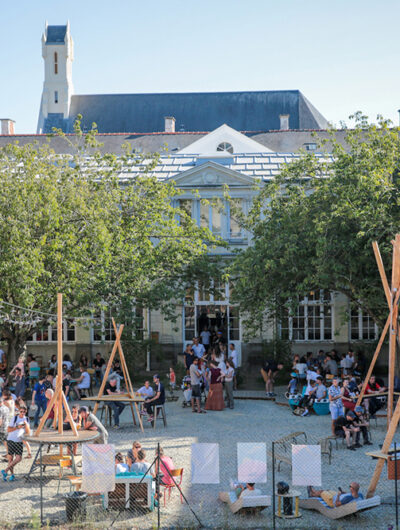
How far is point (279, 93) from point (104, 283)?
40.0 meters

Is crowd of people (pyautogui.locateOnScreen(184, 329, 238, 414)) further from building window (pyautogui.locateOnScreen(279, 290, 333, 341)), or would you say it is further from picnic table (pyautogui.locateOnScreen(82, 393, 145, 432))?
building window (pyautogui.locateOnScreen(279, 290, 333, 341))

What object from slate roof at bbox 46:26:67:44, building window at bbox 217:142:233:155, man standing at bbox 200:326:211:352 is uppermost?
slate roof at bbox 46:26:67:44

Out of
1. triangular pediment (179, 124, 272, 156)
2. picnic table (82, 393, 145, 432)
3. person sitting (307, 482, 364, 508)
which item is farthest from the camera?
triangular pediment (179, 124, 272, 156)

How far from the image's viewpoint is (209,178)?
32.8 m

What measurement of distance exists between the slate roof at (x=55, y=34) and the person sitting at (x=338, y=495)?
215 feet

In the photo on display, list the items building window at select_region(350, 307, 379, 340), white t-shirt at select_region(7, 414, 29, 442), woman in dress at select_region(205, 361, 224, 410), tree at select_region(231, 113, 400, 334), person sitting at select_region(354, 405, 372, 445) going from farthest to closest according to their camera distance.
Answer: building window at select_region(350, 307, 379, 340) < woman in dress at select_region(205, 361, 224, 410) < tree at select_region(231, 113, 400, 334) < person sitting at select_region(354, 405, 372, 445) < white t-shirt at select_region(7, 414, 29, 442)

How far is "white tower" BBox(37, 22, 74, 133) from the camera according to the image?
208ft

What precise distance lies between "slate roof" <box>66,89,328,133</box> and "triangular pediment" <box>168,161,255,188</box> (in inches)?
1075

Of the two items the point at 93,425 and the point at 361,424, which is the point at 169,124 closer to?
the point at 361,424

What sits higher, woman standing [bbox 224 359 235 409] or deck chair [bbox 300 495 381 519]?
woman standing [bbox 224 359 235 409]

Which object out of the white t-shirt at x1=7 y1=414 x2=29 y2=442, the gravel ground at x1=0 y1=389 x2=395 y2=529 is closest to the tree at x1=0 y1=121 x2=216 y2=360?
the gravel ground at x1=0 y1=389 x2=395 y2=529

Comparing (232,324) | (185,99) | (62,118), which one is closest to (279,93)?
(185,99)

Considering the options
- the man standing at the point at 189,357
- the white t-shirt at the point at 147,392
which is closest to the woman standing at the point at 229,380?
the white t-shirt at the point at 147,392

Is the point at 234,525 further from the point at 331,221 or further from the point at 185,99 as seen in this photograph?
the point at 185,99
